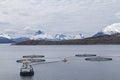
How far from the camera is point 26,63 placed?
291ft

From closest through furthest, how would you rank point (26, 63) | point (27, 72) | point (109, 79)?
point (109, 79)
point (27, 72)
point (26, 63)

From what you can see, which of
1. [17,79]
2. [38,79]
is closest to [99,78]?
[38,79]

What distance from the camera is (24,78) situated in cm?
7838

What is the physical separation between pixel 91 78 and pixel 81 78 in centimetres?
238

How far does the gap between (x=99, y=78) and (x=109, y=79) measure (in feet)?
9.59

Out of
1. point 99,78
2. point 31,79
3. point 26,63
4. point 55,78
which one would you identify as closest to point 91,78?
point 99,78

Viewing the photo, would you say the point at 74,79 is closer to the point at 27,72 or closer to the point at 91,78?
the point at 91,78

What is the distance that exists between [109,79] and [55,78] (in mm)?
12735

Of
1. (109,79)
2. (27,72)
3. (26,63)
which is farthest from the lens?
(26,63)

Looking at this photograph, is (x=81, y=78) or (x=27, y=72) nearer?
(x=81, y=78)

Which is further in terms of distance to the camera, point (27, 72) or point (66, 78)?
point (27, 72)

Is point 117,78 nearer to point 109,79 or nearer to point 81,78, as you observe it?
point 109,79

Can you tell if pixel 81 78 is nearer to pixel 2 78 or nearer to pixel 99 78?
pixel 99 78

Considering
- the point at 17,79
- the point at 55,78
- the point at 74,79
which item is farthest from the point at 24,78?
the point at 74,79
